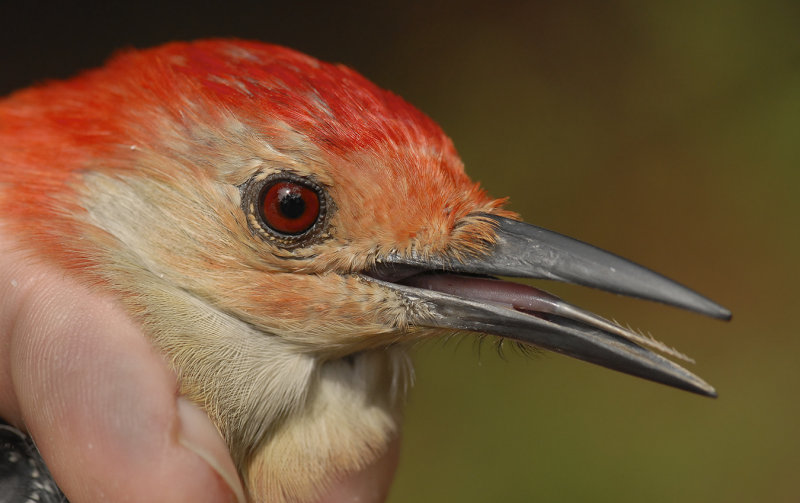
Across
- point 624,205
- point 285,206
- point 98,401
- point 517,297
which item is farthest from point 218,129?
point 624,205

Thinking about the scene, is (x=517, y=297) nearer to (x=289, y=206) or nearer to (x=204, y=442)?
(x=289, y=206)

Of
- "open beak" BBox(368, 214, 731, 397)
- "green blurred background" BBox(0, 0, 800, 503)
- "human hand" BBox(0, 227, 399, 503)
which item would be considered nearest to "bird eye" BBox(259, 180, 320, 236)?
"open beak" BBox(368, 214, 731, 397)

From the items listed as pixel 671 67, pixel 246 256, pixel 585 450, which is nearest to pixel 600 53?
pixel 671 67

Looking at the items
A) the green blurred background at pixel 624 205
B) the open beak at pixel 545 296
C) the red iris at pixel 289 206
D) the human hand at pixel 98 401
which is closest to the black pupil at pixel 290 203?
the red iris at pixel 289 206

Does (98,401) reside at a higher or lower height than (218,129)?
lower

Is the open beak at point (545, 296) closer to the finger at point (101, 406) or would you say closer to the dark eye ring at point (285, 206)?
the dark eye ring at point (285, 206)

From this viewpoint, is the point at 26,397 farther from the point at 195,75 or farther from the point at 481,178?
the point at 481,178

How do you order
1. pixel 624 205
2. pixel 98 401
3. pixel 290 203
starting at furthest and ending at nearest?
pixel 624 205
pixel 290 203
pixel 98 401

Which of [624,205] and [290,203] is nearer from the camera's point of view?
[290,203]

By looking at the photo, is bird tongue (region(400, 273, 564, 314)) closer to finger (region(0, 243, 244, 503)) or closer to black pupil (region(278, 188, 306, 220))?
black pupil (region(278, 188, 306, 220))
